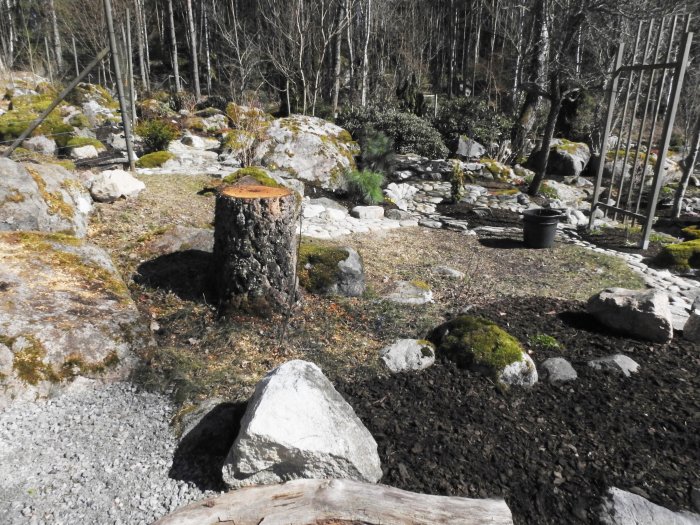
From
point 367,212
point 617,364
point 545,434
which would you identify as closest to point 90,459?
point 545,434

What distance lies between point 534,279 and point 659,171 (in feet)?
7.85

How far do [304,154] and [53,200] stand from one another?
539 centimetres

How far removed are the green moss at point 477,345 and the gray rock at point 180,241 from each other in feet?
8.09

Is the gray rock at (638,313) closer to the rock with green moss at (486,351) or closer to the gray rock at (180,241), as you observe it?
the rock with green moss at (486,351)

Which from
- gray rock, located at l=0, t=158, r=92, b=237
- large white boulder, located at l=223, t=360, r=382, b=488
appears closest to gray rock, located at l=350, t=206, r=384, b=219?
gray rock, located at l=0, t=158, r=92, b=237

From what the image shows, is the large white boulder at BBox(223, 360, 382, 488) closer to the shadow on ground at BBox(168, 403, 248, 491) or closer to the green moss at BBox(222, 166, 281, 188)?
the shadow on ground at BBox(168, 403, 248, 491)

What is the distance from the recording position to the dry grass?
10.1ft

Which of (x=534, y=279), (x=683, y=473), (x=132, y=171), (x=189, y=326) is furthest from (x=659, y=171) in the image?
(x=132, y=171)

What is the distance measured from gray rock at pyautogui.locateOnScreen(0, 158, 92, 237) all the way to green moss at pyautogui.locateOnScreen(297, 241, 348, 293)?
7.36ft

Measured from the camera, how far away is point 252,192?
12.0ft

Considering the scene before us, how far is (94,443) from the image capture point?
2301 millimetres

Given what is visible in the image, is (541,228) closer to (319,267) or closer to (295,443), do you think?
(319,267)

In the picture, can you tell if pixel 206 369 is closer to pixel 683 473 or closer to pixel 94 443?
pixel 94 443

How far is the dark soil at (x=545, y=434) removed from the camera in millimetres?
2219
